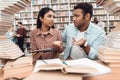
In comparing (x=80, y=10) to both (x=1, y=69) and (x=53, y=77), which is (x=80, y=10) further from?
(x=53, y=77)

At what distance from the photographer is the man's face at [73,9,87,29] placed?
6.64 ft

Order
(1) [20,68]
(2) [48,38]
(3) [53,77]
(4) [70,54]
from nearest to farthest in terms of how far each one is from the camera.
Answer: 1. (3) [53,77]
2. (1) [20,68]
3. (4) [70,54]
4. (2) [48,38]

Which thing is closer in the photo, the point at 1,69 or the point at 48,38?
the point at 1,69

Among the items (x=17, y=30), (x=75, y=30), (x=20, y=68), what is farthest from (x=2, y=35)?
(x=17, y=30)

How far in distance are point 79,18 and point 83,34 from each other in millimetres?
140

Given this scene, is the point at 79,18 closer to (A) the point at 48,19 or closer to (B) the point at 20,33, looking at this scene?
(A) the point at 48,19

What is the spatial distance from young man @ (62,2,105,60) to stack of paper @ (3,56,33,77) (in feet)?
1.75

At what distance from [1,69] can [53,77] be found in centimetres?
48

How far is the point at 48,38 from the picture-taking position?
210 cm

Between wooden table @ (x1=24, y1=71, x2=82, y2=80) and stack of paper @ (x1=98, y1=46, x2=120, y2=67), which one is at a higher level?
stack of paper @ (x1=98, y1=46, x2=120, y2=67)

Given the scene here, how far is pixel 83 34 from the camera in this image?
2008 millimetres

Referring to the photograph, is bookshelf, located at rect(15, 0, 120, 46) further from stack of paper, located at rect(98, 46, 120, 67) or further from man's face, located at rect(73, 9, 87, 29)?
stack of paper, located at rect(98, 46, 120, 67)

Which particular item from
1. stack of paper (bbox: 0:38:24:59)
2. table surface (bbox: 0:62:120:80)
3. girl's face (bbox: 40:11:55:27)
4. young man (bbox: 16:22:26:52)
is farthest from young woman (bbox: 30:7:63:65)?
young man (bbox: 16:22:26:52)

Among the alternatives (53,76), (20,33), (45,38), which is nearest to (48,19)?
(45,38)
